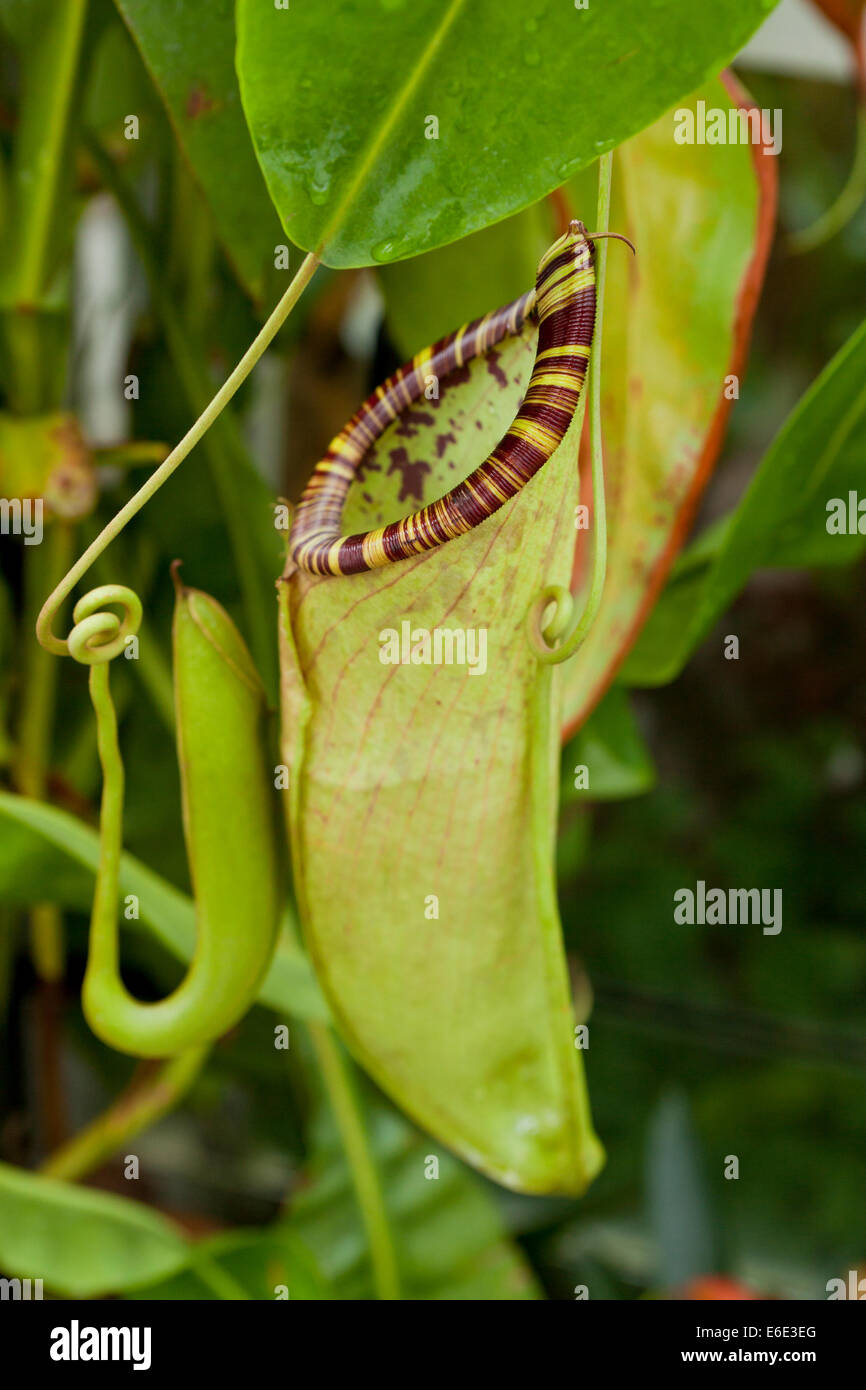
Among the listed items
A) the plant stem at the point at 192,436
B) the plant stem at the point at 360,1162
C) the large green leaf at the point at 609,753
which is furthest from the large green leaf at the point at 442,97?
the plant stem at the point at 360,1162

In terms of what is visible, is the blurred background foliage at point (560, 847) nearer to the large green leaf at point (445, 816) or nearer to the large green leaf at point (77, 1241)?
the large green leaf at point (77, 1241)

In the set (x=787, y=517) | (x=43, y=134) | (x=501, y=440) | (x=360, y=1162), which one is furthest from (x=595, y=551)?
(x=360, y=1162)

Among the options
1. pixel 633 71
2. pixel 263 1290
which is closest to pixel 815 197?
pixel 633 71

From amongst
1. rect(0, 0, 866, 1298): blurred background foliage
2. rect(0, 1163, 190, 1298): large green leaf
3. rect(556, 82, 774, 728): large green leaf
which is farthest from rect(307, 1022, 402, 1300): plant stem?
rect(556, 82, 774, 728): large green leaf

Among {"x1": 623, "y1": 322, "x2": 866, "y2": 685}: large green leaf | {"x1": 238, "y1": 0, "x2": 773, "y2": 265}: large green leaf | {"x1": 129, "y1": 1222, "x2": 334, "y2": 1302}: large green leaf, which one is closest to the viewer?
{"x1": 238, "y1": 0, "x2": 773, "y2": 265}: large green leaf

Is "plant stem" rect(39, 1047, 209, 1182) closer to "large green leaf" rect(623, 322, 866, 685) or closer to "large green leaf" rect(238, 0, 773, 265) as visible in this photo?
"large green leaf" rect(623, 322, 866, 685)

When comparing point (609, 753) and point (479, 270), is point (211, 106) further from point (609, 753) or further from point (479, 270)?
point (609, 753)
